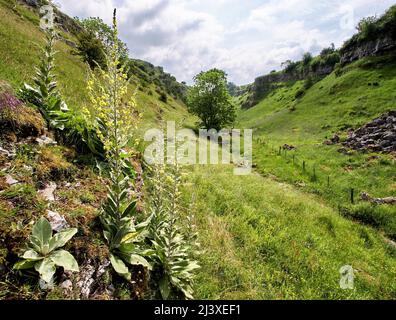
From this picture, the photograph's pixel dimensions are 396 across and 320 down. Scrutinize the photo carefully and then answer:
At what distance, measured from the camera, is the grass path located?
722 centimetres

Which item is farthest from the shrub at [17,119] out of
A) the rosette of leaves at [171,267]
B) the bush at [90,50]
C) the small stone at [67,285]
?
the bush at [90,50]

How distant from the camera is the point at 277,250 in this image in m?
9.34

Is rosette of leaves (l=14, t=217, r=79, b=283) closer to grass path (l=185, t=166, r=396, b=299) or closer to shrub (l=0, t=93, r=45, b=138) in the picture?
shrub (l=0, t=93, r=45, b=138)

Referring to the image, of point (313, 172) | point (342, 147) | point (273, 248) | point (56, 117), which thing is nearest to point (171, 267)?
point (273, 248)

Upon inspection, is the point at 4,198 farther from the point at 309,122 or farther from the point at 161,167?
the point at 309,122

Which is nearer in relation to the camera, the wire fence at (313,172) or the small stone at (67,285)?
the small stone at (67,285)

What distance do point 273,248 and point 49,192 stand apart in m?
7.66

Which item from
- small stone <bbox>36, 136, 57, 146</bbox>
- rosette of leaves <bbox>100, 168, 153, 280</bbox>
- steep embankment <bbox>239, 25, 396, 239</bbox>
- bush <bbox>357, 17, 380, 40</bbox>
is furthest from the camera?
bush <bbox>357, 17, 380, 40</bbox>

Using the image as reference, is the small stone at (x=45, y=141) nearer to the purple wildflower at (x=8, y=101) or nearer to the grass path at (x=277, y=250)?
the purple wildflower at (x=8, y=101)

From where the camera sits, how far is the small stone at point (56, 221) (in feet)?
15.4

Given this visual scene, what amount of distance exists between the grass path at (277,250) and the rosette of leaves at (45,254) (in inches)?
130

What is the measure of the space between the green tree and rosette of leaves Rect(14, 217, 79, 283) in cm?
4841

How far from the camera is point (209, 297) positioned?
241 inches

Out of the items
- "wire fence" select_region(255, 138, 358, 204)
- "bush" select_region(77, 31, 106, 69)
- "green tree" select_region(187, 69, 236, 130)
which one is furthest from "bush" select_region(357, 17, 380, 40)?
"bush" select_region(77, 31, 106, 69)
